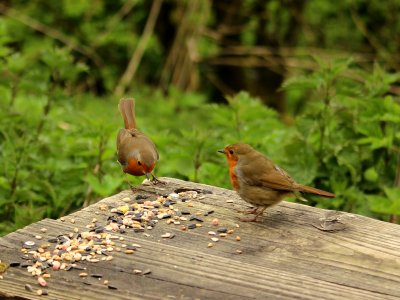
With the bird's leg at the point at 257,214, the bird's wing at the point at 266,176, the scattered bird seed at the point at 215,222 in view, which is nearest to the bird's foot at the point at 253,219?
the bird's leg at the point at 257,214

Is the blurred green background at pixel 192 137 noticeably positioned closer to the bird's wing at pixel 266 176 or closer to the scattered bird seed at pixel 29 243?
the bird's wing at pixel 266 176

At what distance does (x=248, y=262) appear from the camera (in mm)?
2934

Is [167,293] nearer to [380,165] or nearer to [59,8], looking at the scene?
[380,165]

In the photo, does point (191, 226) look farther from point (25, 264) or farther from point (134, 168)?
point (134, 168)

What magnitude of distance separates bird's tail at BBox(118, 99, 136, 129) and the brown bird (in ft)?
4.14

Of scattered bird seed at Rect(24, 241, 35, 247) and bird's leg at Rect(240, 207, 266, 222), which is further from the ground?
bird's leg at Rect(240, 207, 266, 222)

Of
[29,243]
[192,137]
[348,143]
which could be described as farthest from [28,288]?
[348,143]

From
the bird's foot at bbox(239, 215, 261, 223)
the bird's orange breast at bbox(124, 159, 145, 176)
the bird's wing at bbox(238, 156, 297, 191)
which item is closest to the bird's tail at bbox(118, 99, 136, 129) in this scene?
the bird's orange breast at bbox(124, 159, 145, 176)

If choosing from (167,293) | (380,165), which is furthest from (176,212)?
(380,165)

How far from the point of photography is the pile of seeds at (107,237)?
2.86 m

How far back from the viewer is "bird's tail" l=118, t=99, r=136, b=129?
5238mm

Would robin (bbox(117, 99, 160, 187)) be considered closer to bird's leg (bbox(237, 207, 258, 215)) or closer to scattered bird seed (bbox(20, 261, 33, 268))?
bird's leg (bbox(237, 207, 258, 215))

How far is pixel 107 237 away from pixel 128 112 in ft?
7.17

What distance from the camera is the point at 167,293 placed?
266cm
